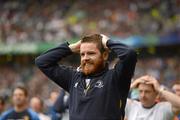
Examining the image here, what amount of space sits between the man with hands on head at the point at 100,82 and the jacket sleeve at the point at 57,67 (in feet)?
0.40

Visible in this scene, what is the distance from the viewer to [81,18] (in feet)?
84.0

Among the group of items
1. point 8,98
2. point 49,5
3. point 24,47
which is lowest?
point 8,98

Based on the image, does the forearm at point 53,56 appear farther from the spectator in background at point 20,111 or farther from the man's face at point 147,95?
the spectator in background at point 20,111

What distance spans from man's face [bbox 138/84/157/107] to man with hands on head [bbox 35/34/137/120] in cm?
131

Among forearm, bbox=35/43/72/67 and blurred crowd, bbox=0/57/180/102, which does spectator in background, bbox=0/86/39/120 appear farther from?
blurred crowd, bbox=0/57/180/102

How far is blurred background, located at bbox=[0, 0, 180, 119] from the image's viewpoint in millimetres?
22703

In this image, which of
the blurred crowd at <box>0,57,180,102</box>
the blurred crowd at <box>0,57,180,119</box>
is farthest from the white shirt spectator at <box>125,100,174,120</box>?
the blurred crowd at <box>0,57,180,102</box>

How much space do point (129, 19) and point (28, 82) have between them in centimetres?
490

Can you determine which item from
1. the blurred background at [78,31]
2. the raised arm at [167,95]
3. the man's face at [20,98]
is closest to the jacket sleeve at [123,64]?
the raised arm at [167,95]

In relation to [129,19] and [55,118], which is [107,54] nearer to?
[55,118]

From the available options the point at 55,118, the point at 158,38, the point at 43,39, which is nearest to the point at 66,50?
the point at 55,118

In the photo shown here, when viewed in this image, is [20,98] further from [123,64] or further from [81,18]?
[81,18]

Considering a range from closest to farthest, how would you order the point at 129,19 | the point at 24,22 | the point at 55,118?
the point at 55,118 → the point at 129,19 → the point at 24,22

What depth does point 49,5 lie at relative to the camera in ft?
91.0
